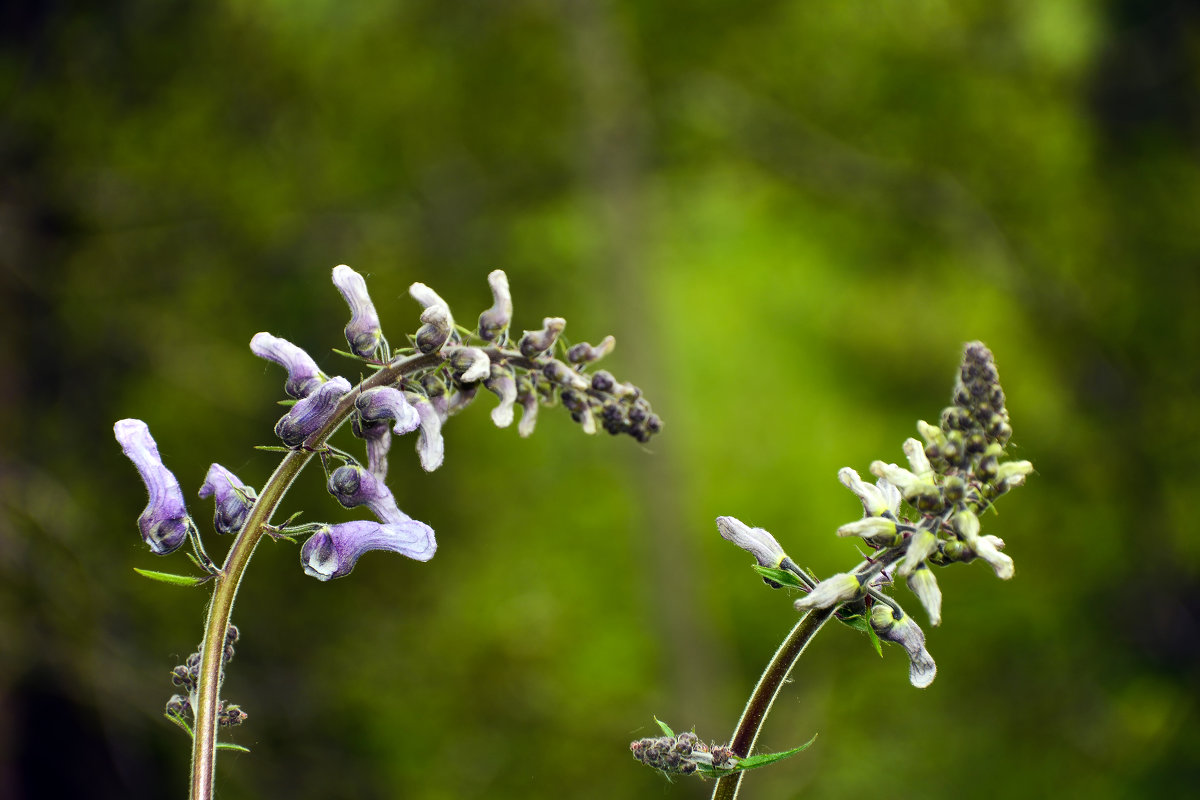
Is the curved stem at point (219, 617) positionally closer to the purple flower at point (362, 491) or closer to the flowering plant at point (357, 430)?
the flowering plant at point (357, 430)

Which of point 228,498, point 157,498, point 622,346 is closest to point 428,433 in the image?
point 228,498

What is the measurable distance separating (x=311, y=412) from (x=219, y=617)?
0.40 meters

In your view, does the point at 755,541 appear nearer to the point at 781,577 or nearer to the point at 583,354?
the point at 781,577

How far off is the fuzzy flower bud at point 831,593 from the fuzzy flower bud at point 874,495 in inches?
7.6

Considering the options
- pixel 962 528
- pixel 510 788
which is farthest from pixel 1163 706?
pixel 962 528

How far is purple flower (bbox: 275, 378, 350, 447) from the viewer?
1.84 meters

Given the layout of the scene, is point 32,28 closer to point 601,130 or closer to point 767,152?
point 601,130

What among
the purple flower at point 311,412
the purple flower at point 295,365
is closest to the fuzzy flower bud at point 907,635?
the purple flower at point 311,412

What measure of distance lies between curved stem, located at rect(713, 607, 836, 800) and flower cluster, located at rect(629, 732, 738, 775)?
0.03 metres

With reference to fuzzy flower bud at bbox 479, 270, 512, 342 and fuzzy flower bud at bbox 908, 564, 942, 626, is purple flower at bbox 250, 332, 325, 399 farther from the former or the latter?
fuzzy flower bud at bbox 908, 564, 942, 626

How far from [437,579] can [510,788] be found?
1975mm

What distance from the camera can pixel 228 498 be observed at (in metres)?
1.98

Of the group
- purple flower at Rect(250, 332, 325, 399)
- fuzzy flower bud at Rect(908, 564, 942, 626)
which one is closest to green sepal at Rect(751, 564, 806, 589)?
fuzzy flower bud at Rect(908, 564, 942, 626)

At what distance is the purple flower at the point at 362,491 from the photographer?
1.94 m
